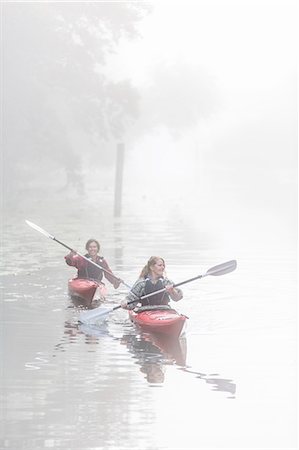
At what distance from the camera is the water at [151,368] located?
1067cm

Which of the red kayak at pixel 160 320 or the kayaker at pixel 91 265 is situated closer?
the red kayak at pixel 160 320

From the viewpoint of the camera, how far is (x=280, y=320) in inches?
699

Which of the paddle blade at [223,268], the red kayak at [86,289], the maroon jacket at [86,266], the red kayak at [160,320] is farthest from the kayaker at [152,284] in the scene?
the maroon jacket at [86,266]

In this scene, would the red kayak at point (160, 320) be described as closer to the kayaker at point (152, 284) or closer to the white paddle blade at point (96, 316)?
the kayaker at point (152, 284)

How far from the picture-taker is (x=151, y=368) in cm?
1376

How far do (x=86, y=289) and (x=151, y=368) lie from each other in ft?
21.1

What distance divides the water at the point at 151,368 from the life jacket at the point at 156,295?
47cm

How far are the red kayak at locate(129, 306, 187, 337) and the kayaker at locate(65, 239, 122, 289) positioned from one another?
3.64 metres

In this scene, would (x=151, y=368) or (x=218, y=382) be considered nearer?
(x=218, y=382)

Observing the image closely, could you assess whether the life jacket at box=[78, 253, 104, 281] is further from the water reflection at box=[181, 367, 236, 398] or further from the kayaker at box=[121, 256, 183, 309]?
the water reflection at box=[181, 367, 236, 398]

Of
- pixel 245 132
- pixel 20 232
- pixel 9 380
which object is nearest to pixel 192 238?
pixel 20 232

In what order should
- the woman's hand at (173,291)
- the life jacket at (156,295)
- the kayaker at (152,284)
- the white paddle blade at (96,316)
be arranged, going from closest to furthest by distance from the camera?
the woman's hand at (173,291), the kayaker at (152,284), the life jacket at (156,295), the white paddle blade at (96,316)

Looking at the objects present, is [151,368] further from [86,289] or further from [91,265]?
[91,265]

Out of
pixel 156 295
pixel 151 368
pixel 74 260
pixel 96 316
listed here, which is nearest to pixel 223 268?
pixel 156 295
